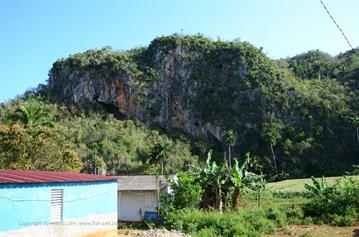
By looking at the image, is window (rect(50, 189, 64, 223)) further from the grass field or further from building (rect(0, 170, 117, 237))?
the grass field

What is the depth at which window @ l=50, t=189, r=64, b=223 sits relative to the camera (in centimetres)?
1348

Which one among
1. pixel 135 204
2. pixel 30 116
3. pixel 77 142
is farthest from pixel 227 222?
pixel 77 142

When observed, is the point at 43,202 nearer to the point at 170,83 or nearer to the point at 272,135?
the point at 272,135

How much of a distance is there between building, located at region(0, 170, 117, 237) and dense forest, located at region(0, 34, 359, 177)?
46859 mm

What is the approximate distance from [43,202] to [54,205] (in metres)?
0.60

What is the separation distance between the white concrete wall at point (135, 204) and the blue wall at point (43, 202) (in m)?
14.4

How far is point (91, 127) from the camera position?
72125 mm

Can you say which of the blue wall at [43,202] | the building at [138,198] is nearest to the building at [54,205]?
the blue wall at [43,202]

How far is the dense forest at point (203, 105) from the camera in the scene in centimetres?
7225

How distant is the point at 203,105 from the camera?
84438 mm

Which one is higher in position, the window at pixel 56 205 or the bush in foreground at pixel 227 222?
the window at pixel 56 205

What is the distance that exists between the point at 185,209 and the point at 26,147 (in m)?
12.8

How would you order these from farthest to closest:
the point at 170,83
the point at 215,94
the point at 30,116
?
the point at 170,83
the point at 215,94
the point at 30,116

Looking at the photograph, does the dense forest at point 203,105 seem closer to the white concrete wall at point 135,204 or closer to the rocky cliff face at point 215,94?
the rocky cliff face at point 215,94
